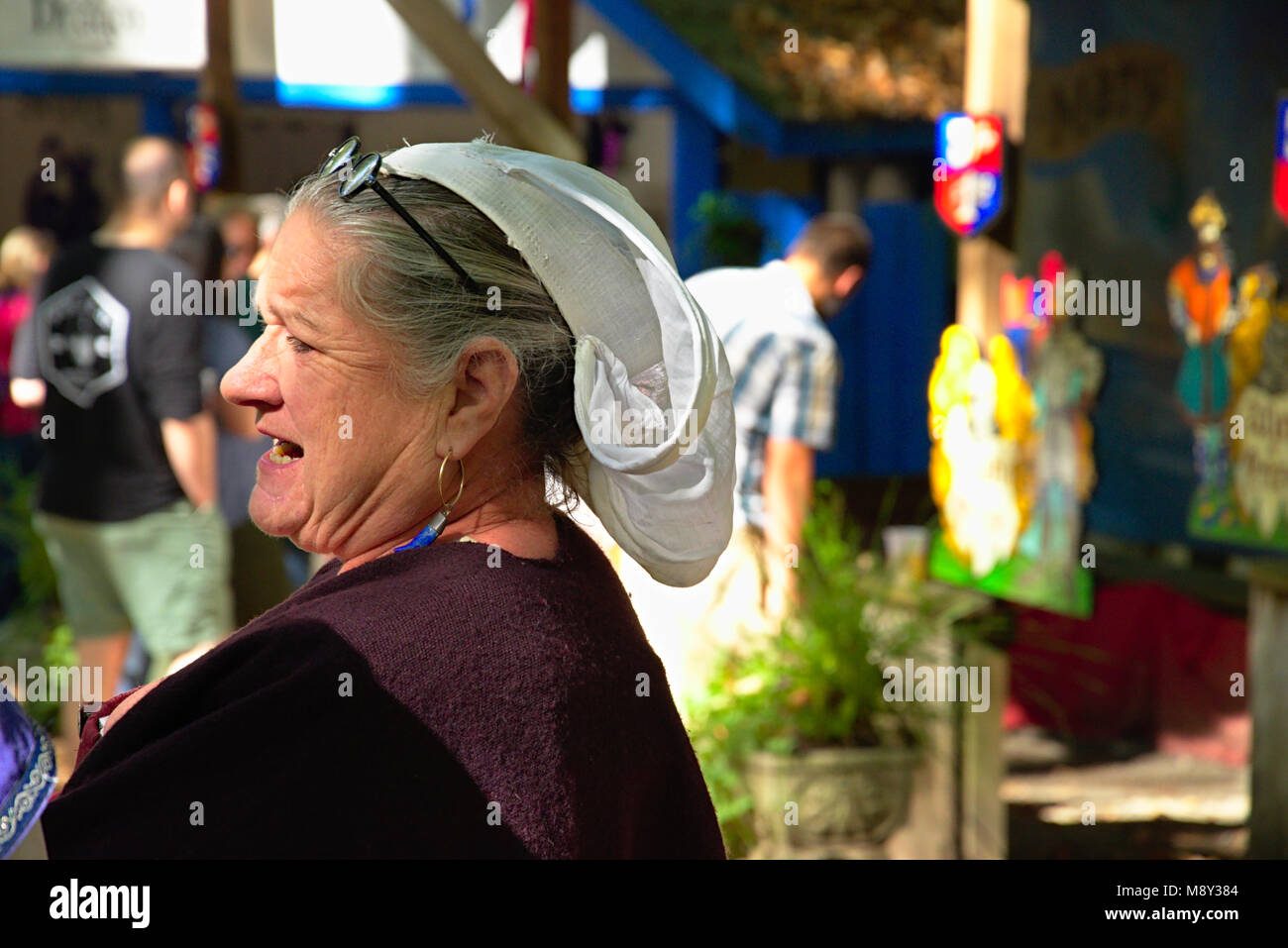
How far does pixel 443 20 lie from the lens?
423cm

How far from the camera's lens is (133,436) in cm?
474

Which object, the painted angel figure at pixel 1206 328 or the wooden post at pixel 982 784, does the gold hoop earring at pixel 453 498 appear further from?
the painted angel figure at pixel 1206 328

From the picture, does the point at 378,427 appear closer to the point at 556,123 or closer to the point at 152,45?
the point at 556,123

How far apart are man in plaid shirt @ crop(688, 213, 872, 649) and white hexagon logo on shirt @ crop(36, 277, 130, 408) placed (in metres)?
1.72

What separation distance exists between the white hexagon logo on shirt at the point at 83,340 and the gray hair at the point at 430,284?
3.43 m

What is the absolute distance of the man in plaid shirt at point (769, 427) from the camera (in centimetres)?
444

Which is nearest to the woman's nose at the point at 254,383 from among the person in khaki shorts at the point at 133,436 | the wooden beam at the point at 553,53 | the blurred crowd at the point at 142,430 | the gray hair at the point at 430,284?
the gray hair at the point at 430,284

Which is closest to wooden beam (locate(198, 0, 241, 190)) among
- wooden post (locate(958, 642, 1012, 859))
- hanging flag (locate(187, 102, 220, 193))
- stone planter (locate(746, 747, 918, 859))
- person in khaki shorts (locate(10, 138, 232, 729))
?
hanging flag (locate(187, 102, 220, 193))

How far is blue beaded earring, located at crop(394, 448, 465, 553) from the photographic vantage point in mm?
1433

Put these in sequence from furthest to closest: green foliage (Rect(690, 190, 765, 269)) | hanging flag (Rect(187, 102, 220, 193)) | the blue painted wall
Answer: the blue painted wall → green foliage (Rect(690, 190, 765, 269)) → hanging flag (Rect(187, 102, 220, 193))

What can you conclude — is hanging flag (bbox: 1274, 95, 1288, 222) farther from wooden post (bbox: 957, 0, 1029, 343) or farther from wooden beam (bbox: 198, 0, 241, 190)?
wooden beam (bbox: 198, 0, 241, 190)

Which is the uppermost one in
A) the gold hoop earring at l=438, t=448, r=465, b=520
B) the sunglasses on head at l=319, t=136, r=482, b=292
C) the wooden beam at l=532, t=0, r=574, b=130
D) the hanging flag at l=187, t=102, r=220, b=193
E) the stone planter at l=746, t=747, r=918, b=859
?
the hanging flag at l=187, t=102, r=220, b=193

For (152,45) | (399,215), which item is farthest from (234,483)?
(152,45)

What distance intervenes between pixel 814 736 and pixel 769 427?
0.91 meters
